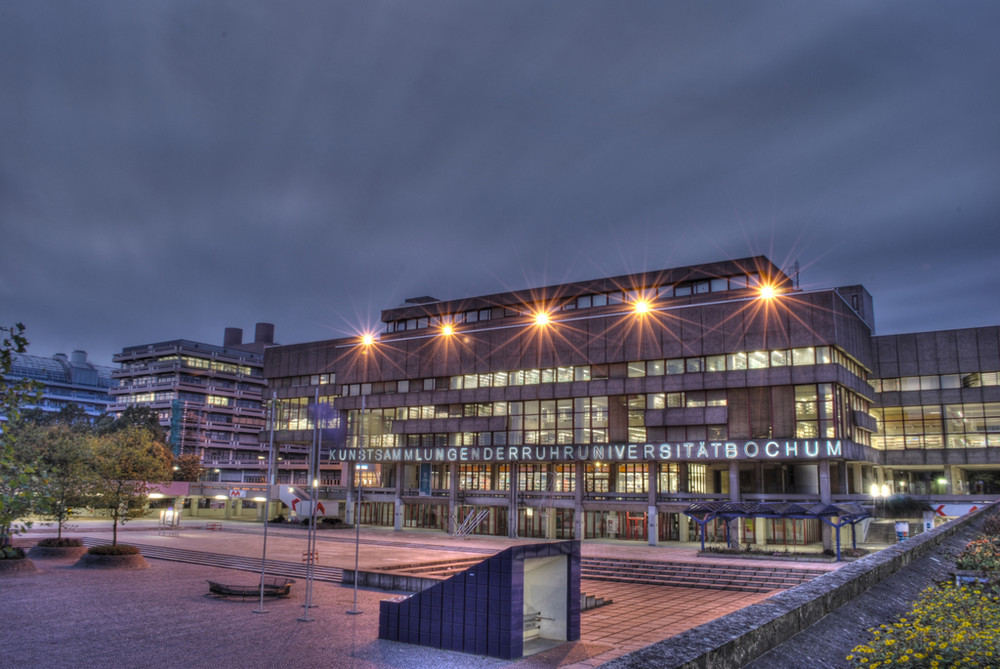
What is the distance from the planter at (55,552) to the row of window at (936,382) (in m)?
67.2

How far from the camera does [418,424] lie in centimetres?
6919

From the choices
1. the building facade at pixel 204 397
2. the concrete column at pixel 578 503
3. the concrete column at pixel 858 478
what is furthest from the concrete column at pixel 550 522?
the building facade at pixel 204 397

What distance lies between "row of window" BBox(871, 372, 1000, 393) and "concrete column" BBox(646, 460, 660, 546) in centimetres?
2754

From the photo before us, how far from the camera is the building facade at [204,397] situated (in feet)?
429

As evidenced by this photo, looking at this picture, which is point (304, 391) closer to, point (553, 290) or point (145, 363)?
point (553, 290)

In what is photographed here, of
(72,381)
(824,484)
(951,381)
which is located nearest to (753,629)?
(824,484)

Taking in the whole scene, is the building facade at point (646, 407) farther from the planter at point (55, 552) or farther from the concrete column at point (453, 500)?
the planter at point (55, 552)

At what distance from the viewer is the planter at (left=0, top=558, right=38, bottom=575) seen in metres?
34.9

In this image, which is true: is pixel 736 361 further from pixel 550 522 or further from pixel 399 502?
pixel 399 502

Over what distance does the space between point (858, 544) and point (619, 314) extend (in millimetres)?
24584

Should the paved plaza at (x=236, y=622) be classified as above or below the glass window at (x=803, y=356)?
below

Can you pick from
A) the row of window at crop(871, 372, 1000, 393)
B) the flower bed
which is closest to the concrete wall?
the flower bed

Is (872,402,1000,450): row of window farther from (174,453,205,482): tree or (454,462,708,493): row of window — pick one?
(174,453,205,482): tree

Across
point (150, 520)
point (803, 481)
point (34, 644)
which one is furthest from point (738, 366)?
point (150, 520)
